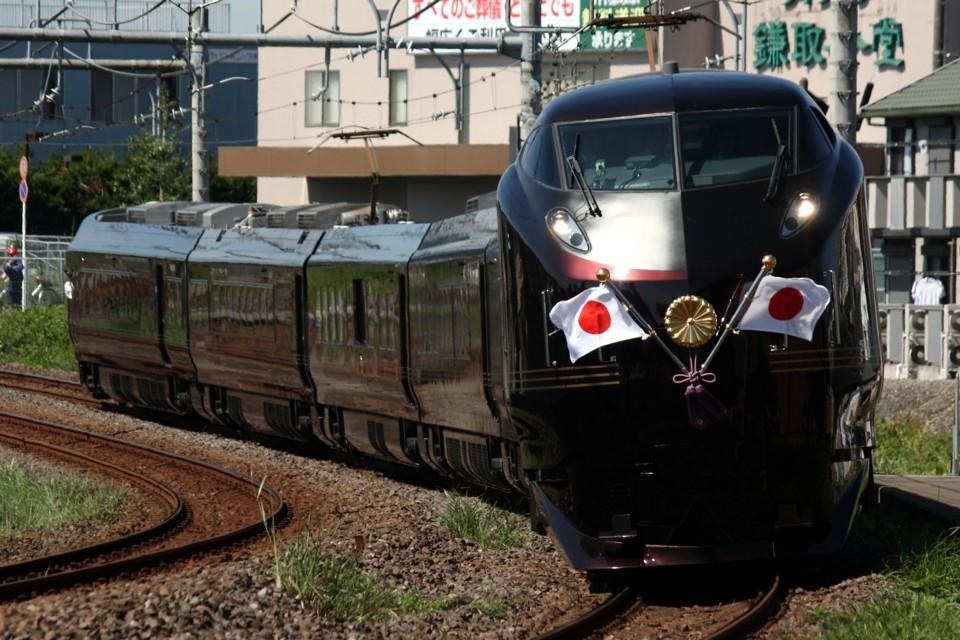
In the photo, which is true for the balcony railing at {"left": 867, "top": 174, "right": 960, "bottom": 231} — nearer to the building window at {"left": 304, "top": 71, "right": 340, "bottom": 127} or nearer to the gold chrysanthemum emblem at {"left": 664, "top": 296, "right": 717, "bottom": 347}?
the building window at {"left": 304, "top": 71, "right": 340, "bottom": 127}

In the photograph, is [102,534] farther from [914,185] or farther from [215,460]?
[914,185]

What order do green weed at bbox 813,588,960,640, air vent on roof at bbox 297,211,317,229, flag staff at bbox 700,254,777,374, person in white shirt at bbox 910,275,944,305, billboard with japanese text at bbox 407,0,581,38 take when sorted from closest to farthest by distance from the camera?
green weed at bbox 813,588,960,640 → flag staff at bbox 700,254,777,374 → air vent on roof at bbox 297,211,317,229 → person in white shirt at bbox 910,275,944,305 → billboard with japanese text at bbox 407,0,581,38

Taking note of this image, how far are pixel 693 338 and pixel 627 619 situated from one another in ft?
5.32

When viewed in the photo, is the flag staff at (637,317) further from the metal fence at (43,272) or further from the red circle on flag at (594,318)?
the metal fence at (43,272)

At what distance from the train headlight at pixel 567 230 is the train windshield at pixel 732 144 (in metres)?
0.67

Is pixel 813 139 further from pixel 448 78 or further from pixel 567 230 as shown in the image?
pixel 448 78

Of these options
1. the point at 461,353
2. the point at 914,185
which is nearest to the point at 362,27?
the point at 914,185

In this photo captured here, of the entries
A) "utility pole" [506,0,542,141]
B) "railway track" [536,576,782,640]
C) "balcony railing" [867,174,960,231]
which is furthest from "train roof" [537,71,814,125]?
"balcony railing" [867,174,960,231]

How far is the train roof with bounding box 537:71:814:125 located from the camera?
34.6 ft

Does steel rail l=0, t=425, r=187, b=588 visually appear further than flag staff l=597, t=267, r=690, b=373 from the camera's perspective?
Yes

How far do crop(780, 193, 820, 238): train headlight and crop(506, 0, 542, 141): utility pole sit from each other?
10316 mm

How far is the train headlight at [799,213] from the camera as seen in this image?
9750 mm

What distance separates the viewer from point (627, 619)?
959cm

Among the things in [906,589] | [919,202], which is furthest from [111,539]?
[919,202]
